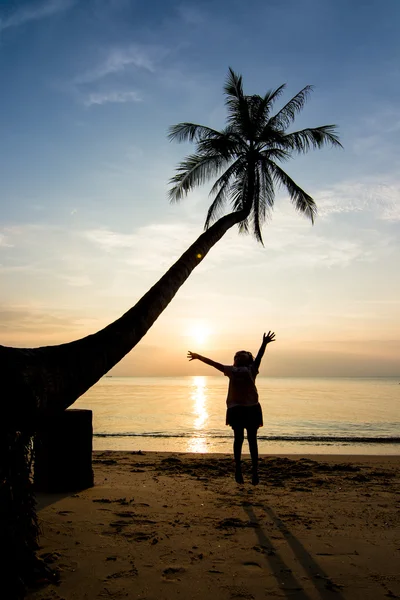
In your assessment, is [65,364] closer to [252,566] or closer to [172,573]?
[172,573]

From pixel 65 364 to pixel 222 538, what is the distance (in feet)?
8.74

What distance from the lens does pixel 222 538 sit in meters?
4.75

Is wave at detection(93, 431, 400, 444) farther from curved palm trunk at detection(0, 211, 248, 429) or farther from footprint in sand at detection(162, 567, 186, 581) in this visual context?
footprint in sand at detection(162, 567, 186, 581)

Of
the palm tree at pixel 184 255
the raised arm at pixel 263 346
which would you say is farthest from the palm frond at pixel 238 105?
the raised arm at pixel 263 346

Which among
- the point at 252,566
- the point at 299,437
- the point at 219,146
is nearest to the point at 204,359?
the point at 252,566

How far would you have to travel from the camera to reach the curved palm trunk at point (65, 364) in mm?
2693

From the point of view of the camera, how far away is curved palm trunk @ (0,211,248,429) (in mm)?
2693

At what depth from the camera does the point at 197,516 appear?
18.4 feet

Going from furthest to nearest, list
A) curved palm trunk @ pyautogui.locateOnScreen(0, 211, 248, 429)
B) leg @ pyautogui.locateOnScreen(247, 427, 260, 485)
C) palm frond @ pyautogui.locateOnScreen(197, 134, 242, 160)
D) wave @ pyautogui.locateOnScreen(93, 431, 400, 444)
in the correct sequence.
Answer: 1. wave @ pyautogui.locateOnScreen(93, 431, 400, 444)
2. palm frond @ pyautogui.locateOnScreen(197, 134, 242, 160)
3. leg @ pyautogui.locateOnScreen(247, 427, 260, 485)
4. curved palm trunk @ pyautogui.locateOnScreen(0, 211, 248, 429)

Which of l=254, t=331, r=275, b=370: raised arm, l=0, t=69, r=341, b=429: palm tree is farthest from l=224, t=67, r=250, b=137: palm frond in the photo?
l=254, t=331, r=275, b=370: raised arm

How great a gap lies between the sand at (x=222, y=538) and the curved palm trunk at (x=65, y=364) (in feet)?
5.15

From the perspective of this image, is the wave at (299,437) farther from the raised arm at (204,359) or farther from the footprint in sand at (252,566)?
the footprint in sand at (252,566)

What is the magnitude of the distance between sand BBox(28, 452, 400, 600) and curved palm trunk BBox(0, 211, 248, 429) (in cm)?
157

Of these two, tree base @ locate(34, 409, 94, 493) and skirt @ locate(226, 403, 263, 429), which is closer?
tree base @ locate(34, 409, 94, 493)
